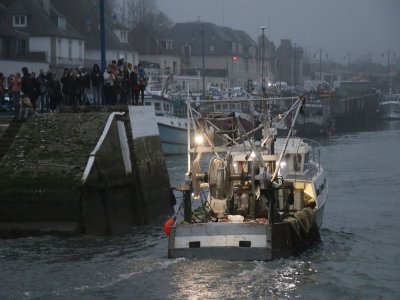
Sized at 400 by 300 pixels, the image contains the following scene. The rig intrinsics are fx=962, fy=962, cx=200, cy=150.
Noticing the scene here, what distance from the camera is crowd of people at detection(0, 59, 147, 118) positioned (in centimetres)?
3212

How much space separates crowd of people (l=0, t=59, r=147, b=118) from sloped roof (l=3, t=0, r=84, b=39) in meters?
35.0

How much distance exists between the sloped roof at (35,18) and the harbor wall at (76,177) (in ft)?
128

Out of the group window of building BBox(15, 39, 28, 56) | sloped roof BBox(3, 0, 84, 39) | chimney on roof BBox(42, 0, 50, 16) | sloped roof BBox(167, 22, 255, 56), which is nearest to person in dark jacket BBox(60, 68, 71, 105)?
window of building BBox(15, 39, 28, 56)

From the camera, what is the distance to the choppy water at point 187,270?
20.9 metres

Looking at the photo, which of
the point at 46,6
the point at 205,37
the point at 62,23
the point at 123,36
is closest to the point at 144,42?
the point at 123,36

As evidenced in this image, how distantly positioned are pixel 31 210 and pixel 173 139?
31.3 m

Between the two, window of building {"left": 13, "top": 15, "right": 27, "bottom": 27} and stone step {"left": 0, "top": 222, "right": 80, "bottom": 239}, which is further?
window of building {"left": 13, "top": 15, "right": 27, "bottom": 27}

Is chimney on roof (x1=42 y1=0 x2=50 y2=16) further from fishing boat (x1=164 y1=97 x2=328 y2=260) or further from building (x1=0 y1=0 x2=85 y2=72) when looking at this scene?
fishing boat (x1=164 y1=97 x2=328 y2=260)

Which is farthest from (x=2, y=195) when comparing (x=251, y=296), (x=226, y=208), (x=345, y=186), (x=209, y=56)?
(x=209, y=56)

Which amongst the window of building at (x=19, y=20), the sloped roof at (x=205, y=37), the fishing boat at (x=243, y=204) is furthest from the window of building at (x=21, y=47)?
the sloped roof at (x=205, y=37)

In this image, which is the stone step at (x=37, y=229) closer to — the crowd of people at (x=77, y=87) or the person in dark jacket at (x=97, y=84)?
the crowd of people at (x=77, y=87)

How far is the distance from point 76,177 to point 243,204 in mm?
4844

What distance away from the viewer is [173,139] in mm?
57594

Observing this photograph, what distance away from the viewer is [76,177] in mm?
26578
